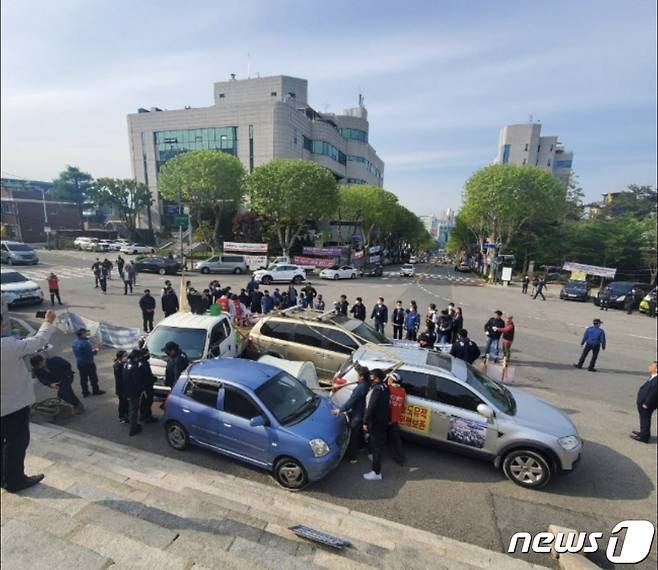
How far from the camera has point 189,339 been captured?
7.62 m

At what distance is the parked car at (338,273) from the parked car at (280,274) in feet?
13.6

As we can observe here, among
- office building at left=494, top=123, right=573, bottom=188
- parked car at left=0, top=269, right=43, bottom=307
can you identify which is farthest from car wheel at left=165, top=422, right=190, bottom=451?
office building at left=494, top=123, right=573, bottom=188

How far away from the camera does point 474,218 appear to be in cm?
3803

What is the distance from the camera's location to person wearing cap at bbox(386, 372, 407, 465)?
5602 mm

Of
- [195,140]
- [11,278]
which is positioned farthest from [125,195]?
[11,278]

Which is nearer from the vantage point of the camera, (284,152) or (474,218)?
(474,218)

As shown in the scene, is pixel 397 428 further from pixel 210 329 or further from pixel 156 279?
pixel 156 279

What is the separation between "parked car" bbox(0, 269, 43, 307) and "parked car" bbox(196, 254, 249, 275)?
52.0ft

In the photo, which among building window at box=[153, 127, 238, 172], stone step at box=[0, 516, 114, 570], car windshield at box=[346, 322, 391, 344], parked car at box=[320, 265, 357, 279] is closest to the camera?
Answer: stone step at box=[0, 516, 114, 570]

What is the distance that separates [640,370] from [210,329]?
43.5ft

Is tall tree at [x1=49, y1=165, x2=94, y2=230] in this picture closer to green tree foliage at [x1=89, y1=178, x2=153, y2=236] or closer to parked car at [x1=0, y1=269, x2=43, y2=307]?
green tree foliage at [x1=89, y1=178, x2=153, y2=236]

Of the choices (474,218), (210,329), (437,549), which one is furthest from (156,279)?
(474,218)

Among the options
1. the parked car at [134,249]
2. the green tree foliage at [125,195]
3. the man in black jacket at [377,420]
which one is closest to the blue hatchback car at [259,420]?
the man in black jacket at [377,420]

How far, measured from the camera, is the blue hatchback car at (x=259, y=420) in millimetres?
4957
